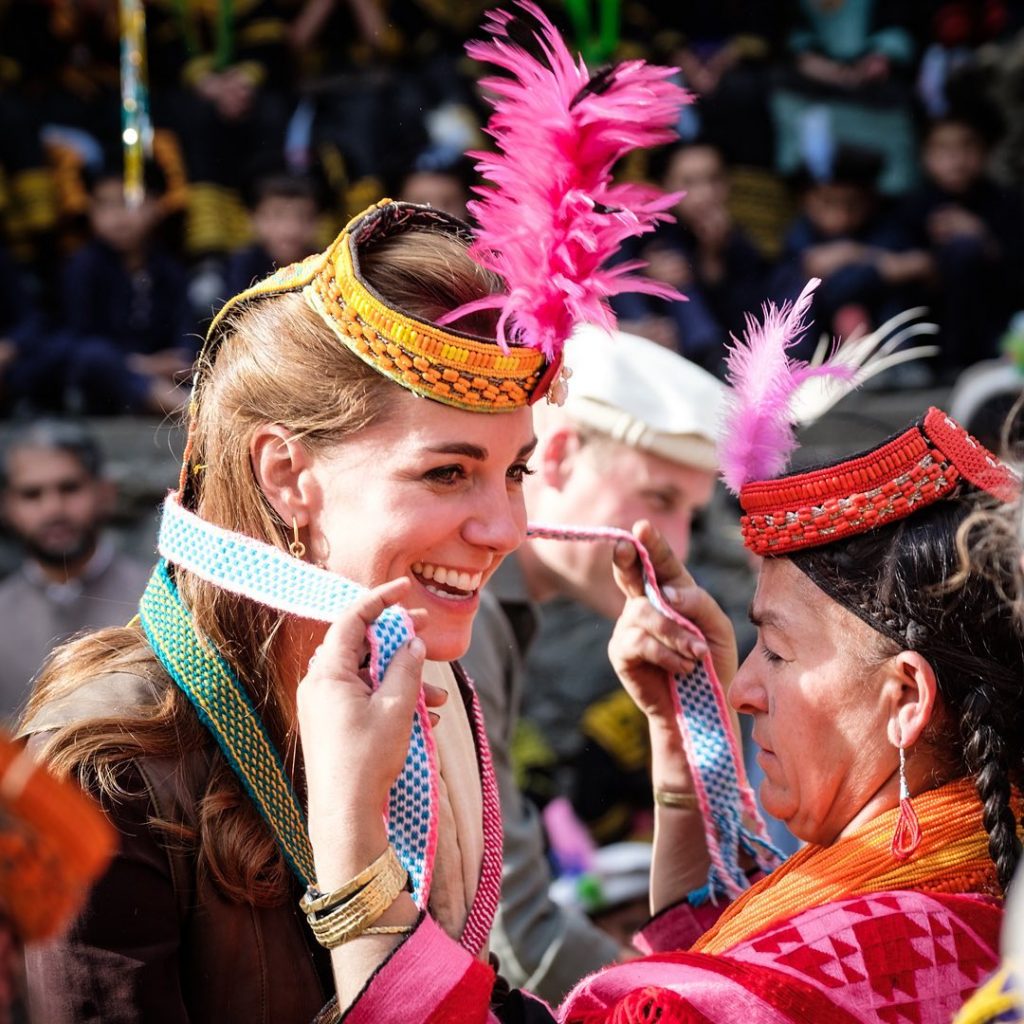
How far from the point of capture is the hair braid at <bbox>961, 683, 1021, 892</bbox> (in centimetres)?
215

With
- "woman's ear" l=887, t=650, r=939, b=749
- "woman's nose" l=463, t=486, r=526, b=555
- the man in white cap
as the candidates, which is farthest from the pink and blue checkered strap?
the man in white cap

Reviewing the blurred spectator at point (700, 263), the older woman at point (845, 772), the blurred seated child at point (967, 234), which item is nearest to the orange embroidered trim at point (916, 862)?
the older woman at point (845, 772)

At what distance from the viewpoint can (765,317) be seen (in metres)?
2.55

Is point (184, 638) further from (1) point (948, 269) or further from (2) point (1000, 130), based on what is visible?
(2) point (1000, 130)

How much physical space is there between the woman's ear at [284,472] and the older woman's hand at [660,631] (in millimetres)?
617

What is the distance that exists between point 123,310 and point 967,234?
163 inches

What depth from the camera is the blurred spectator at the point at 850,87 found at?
8219 millimetres

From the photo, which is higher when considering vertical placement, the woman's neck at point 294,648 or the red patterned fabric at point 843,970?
the woman's neck at point 294,648

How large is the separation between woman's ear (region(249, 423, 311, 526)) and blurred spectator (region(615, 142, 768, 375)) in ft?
16.6

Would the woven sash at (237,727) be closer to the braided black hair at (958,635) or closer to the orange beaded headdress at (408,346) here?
the orange beaded headdress at (408,346)

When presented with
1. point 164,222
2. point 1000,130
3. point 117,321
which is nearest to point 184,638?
point 117,321

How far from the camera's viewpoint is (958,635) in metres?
2.23

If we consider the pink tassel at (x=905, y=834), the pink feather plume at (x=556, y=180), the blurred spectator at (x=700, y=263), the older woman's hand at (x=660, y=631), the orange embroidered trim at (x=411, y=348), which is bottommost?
the blurred spectator at (x=700, y=263)

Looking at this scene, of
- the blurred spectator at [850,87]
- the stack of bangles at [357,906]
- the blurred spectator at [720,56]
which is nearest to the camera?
the stack of bangles at [357,906]
